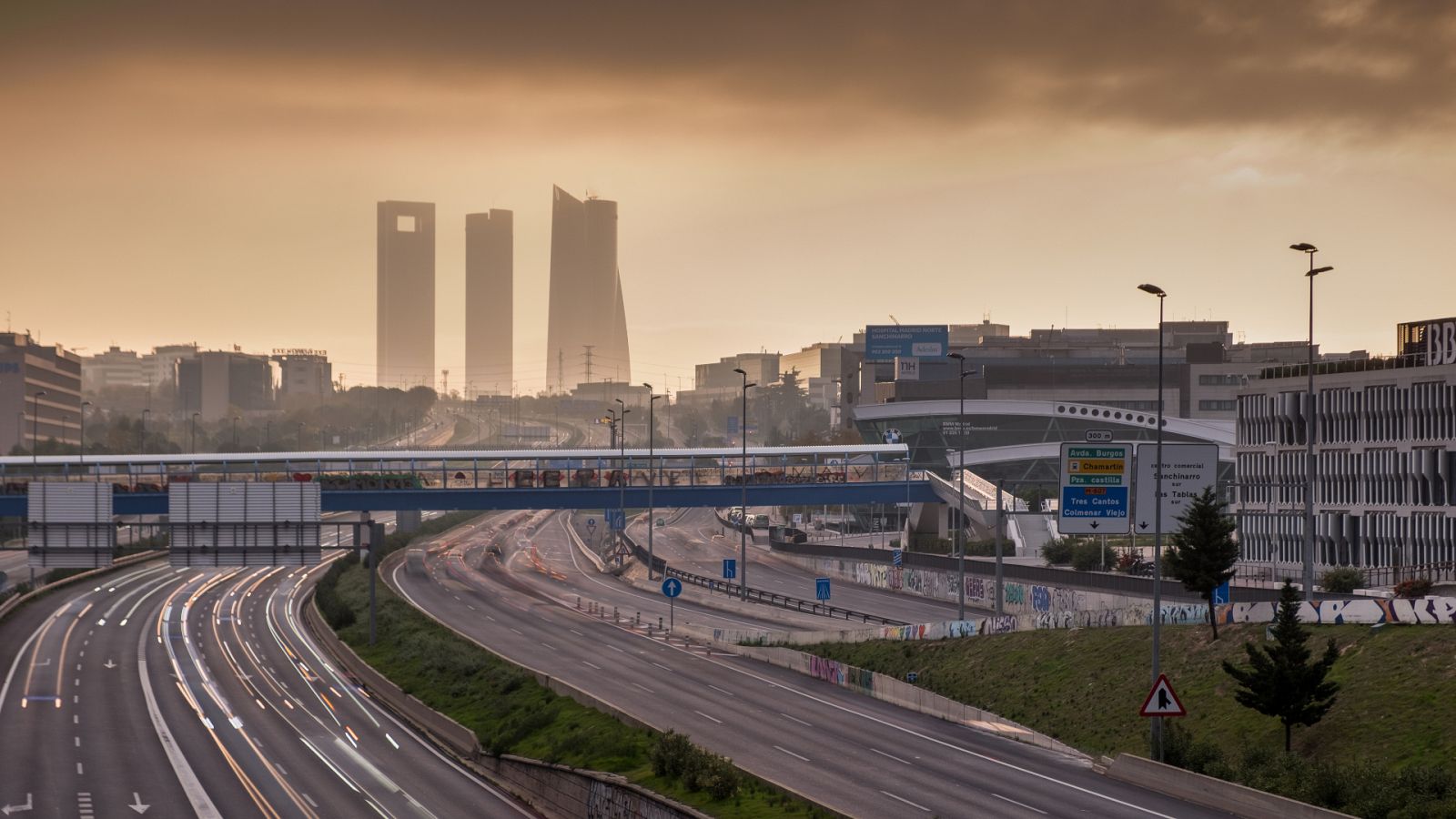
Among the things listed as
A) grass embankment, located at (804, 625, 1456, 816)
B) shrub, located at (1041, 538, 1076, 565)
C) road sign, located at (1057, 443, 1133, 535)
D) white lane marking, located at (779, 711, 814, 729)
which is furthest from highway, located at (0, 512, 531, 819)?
shrub, located at (1041, 538, 1076, 565)

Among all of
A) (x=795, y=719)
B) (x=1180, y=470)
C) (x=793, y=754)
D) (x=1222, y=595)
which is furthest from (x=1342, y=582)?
(x=793, y=754)

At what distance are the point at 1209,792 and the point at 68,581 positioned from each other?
10481cm

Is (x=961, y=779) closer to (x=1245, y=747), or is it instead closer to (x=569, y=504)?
(x=1245, y=747)

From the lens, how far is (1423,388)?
274 feet

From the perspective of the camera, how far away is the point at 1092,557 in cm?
9969

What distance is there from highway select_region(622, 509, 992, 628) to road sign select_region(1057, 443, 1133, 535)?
100 feet

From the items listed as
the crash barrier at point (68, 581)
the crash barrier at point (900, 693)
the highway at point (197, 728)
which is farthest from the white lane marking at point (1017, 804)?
the crash barrier at point (68, 581)

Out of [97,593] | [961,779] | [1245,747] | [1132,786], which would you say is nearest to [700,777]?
[961,779]

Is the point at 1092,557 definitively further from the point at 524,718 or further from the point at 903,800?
the point at 903,800

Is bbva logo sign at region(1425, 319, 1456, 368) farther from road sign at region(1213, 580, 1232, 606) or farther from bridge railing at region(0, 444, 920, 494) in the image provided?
bridge railing at region(0, 444, 920, 494)

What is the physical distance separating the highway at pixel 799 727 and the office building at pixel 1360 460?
29.3 m

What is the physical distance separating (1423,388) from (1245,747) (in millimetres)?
43228

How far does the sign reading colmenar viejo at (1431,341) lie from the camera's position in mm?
82875

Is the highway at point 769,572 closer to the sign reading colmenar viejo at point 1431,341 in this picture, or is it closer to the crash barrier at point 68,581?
the sign reading colmenar viejo at point 1431,341
